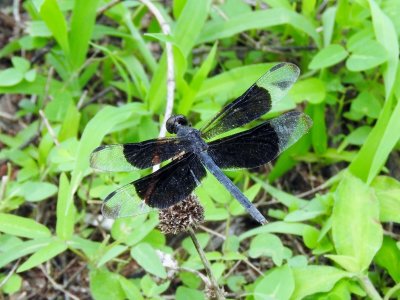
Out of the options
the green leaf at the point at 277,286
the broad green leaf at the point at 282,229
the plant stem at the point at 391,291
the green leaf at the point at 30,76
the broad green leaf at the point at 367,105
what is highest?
the green leaf at the point at 30,76

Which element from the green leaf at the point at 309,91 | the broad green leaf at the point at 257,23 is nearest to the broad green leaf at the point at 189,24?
the broad green leaf at the point at 257,23

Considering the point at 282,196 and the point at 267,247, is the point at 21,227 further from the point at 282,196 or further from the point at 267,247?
the point at 282,196

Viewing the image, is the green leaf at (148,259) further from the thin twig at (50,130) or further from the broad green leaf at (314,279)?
the thin twig at (50,130)

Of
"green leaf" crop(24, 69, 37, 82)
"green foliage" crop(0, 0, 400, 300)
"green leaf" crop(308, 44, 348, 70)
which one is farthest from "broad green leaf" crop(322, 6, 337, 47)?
"green leaf" crop(24, 69, 37, 82)

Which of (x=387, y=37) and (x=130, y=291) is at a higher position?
(x=387, y=37)

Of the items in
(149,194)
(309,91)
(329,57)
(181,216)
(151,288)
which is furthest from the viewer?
(309,91)

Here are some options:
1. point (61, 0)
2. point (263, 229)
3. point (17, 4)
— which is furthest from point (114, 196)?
point (17, 4)

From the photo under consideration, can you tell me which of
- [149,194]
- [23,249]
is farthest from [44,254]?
[149,194]

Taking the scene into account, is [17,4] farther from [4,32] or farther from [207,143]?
[207,143]
